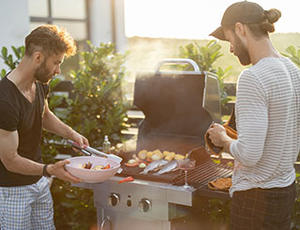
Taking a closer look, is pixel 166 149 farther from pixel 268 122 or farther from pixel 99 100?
pixel 268 122

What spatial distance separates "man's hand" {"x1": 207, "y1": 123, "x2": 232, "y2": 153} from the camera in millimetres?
1883

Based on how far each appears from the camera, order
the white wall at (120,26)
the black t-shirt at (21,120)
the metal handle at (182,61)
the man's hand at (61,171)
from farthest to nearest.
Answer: the white wall at (120,26)
the metal handle at (182,61)
the man's hand at (61,171)
the black t-shirt at (21,120)

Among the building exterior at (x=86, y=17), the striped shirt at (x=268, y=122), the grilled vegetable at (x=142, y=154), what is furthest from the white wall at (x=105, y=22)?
the striped shirt at (x=268, y=122)

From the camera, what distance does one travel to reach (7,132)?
2141 mm

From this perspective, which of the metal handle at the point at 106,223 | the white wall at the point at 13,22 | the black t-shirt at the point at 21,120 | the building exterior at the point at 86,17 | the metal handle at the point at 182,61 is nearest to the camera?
the black t-shirt at the point at 21,120

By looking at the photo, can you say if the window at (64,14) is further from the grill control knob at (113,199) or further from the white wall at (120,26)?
the grill control knob at (113,199)

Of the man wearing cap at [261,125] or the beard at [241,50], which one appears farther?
the beard at [241,50]

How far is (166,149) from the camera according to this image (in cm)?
326

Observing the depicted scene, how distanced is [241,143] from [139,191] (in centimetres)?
105

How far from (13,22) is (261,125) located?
4.48m

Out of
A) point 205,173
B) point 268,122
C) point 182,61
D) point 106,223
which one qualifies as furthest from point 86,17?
point 268,122

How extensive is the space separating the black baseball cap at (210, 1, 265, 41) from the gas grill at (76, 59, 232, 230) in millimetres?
981

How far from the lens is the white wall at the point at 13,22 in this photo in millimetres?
5289

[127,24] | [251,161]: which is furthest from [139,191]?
[127,24]
